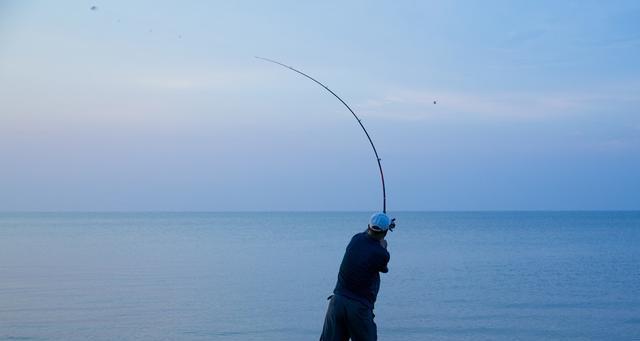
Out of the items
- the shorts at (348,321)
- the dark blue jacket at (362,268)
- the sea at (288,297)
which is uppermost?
the sea at (288,297)

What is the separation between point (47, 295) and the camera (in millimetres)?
15172

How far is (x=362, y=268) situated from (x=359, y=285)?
0.42 ft

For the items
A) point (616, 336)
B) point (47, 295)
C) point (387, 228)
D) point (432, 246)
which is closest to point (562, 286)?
point (616, 336)

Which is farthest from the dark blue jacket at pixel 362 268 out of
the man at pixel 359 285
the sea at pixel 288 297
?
the sea at pixel 288 297

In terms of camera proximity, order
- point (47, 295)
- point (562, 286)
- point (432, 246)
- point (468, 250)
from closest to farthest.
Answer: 1. point (47, 295)
2. point (562, 286)
3. point (468, 250)
4. point (432, 246)

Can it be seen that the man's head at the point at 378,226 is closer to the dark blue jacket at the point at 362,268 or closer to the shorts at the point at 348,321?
the dark blue jacket at the point at 362,268

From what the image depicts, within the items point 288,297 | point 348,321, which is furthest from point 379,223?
point 288,297

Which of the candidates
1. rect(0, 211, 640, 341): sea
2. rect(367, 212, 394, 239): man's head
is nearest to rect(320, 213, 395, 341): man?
rect(367, 212, 394, 239): man's head

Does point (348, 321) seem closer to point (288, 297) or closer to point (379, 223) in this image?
point (379, 223)

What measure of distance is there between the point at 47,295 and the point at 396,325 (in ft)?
22.2

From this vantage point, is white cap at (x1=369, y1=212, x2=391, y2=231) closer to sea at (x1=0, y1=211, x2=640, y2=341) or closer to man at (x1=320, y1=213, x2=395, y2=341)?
man at (x1=320, y1=213, x2=395, y2=341)

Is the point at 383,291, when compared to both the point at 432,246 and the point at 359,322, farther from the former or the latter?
the point at 432,246

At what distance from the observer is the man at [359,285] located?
532 centimetres

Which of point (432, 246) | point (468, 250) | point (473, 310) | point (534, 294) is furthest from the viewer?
point (432, 246)
